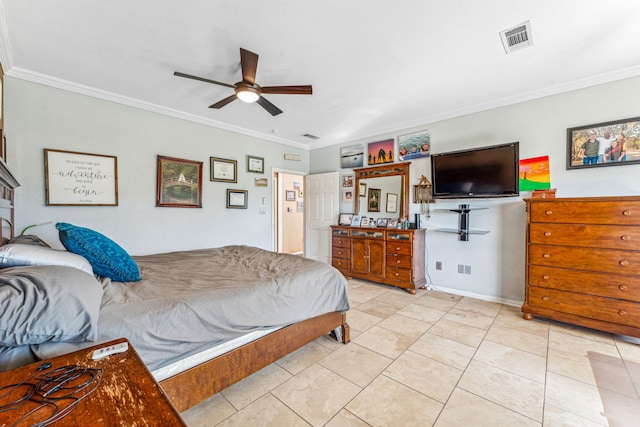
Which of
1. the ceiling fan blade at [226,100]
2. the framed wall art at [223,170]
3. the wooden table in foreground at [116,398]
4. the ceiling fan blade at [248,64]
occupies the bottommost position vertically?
the wooden table in foreground at [116,398]

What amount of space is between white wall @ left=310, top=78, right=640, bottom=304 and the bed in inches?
88.7

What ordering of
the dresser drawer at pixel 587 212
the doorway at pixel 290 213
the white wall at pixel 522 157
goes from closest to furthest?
the dresser drawer at pixel 587 212, the white wall at pixel 522 157, the doorway at pixel 290 213

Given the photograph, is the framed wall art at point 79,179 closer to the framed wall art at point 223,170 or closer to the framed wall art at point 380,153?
the framed wall art at point 223,170

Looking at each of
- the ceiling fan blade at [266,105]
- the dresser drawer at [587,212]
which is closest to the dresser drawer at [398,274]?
the dresser drawer at [587,212]

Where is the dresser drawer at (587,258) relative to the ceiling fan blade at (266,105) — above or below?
below

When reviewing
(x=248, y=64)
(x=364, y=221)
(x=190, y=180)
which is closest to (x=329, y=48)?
(x=248, y=64)

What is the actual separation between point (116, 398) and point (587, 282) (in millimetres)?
3555

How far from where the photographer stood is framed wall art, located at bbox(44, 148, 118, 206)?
112 inches

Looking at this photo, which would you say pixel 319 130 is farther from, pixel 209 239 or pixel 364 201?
pixel 209 239

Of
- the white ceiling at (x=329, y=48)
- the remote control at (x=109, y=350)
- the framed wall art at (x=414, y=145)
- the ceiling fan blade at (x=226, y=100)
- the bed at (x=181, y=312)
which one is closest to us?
the remote control at (x=109, y=350)

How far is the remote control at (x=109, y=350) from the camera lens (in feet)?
2.84

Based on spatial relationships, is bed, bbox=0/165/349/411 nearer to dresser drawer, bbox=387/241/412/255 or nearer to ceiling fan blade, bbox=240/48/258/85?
ceiling fan blade, bbox=240/48/258/85

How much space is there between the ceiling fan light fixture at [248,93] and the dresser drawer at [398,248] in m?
2.70

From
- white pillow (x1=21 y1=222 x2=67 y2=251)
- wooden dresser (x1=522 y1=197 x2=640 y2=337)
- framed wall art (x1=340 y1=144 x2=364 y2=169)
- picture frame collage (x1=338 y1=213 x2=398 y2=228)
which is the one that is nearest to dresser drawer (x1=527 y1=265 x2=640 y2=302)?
wooden dresser (x1=522 y1=197 x2=640 y2=337)
